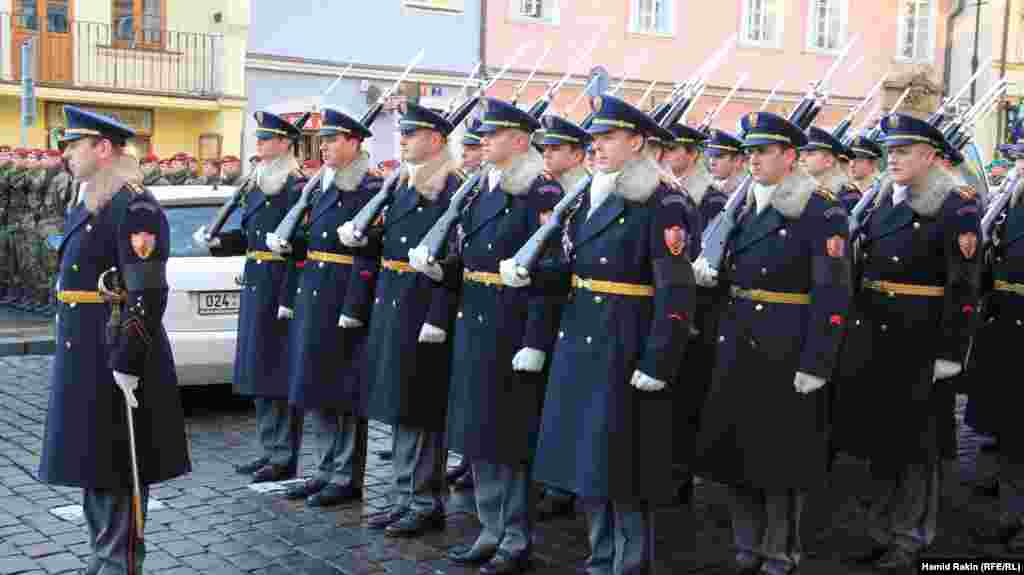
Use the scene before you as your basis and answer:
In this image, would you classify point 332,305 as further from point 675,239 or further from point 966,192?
point 966,192

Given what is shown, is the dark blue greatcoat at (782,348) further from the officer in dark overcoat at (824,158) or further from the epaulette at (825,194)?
the officer in dark overcoat at (824,158)

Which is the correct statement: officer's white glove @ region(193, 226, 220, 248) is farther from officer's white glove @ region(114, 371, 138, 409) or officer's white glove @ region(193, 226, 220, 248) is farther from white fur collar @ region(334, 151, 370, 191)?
officer's white glove @ region(114, 371, 138, 409)

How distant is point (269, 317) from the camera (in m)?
7.65

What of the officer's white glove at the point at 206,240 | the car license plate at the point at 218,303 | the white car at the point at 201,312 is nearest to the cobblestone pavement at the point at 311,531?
the white car at the point at 201,312

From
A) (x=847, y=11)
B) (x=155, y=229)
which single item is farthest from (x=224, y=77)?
(x=155, y=229)

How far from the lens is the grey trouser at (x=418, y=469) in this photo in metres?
6.60

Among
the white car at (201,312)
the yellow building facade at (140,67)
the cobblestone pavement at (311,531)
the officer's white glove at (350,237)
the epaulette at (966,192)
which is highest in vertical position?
the yellow building facade at (140,67)

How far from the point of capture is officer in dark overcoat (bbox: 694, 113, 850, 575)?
5559 mm

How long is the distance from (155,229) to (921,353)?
3858 millimetres

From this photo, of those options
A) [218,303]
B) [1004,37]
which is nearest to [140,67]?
[218,303]

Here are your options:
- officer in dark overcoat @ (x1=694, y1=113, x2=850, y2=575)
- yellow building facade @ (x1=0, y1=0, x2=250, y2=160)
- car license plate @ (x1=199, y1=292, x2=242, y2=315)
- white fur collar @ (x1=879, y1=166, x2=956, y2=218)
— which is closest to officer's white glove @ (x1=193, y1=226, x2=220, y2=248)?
car license plate @ (x1=199, y1=292, x2=242, y2=315)

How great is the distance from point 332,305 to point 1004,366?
390 centimetres

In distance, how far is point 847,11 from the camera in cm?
2919

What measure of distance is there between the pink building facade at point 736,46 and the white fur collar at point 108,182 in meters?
18.4
